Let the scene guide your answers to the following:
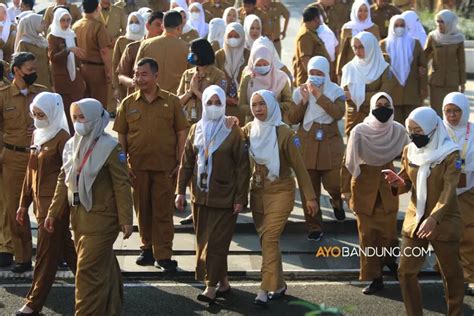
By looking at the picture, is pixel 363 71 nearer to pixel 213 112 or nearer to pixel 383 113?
pixel 383 113

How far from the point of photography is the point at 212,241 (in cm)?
952

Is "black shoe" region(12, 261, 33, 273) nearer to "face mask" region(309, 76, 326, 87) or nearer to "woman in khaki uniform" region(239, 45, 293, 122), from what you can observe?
"woman in khaki uniform" region(239, 45, 293, 122)

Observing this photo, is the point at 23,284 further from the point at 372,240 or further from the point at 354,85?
the point at 354,85

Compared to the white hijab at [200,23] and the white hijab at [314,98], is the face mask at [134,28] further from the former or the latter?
the white hijab at [314,98]

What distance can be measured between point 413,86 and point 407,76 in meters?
0.15

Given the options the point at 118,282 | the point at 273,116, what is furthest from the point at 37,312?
the point at 273,116

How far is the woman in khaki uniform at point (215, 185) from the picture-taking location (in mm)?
9492

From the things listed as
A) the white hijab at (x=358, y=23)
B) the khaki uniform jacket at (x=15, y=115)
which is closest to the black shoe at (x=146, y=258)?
the khaki uniform jacket at (x=15, y=115)

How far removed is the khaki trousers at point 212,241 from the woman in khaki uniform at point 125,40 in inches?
162

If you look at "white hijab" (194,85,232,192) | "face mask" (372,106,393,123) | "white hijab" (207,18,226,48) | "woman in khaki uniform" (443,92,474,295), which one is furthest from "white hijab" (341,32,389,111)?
"white hijab" (207,18,226,48)

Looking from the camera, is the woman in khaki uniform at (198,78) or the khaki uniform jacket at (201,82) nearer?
the woman in khaki uniform at (198,78)

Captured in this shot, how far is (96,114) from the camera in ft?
28.5

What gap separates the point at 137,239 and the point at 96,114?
9.12ft

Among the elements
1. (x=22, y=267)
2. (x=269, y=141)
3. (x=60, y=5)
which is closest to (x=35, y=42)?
(x=22, y=267)
